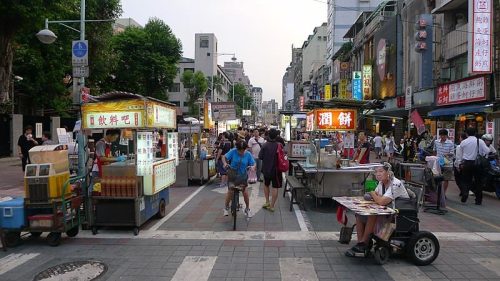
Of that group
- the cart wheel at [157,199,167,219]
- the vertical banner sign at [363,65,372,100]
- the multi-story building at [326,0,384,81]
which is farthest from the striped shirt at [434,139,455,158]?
the multi-story building at [326,0,384,81]

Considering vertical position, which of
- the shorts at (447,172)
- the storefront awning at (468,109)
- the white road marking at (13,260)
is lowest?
the white road marking at (13,260)

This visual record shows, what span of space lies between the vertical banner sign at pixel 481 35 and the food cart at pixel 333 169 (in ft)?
31.2

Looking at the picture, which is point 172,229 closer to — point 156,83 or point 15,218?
point 15,218

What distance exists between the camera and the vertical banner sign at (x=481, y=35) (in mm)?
17812

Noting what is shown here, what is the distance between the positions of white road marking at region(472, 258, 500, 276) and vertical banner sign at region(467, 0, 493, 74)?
13848mm

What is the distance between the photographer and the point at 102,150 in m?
10.0

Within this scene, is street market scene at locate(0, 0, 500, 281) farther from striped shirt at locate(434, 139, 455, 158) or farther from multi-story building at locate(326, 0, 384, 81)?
multi-story building at locate(326, 0, 384, 81)

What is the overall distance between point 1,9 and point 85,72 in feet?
16.9

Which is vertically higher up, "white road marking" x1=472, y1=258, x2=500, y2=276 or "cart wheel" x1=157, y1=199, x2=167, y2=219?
"cart wheel" x1=157, y1=199, x2=167, y2=219

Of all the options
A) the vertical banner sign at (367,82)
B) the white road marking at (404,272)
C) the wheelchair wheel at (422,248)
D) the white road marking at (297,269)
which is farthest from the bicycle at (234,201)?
the vertical banner sign at (367,82)

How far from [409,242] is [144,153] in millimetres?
4663

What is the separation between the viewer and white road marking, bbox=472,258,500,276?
5.87m

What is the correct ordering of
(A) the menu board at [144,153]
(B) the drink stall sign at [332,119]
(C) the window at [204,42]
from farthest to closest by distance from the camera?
(C) the window at [204,42]
(B) the drink stall sign at [332,119]
(A) the menu board at [144,153]

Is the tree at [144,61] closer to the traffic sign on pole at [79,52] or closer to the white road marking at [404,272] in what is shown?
the traffic sign on pole at [79,52]
